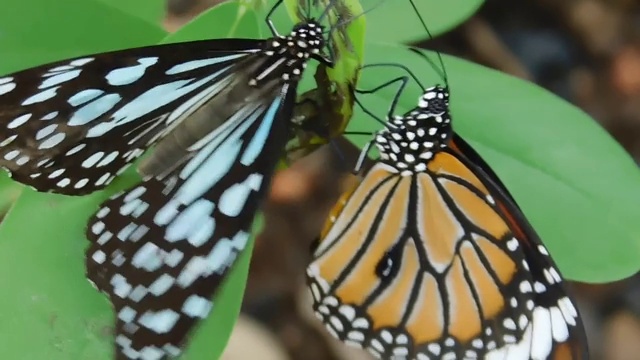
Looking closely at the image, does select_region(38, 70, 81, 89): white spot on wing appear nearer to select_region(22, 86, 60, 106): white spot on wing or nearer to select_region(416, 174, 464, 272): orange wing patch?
select_region(22, 86, 60, 106): white spot on wing

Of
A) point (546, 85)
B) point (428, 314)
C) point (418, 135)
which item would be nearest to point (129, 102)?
point (418, 135)

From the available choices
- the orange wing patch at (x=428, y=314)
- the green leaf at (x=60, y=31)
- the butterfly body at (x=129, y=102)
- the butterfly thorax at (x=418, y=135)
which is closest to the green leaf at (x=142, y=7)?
the green leaf at (x=60, y=31)

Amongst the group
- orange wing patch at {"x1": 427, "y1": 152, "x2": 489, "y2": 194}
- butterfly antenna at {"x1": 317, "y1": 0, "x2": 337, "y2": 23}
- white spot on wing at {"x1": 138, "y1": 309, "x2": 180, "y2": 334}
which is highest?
butterfly antenna at {"x1": 317, "y1": 0, "x2": 337, "y2": 23}

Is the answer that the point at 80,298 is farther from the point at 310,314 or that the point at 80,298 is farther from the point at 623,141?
the point at 623,141

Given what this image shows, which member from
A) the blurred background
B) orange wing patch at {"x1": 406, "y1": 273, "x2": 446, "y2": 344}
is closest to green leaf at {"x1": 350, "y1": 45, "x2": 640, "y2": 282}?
orange wing patch at {"x1": 406, "y1": 273, "x2": 446, "y2": 344}

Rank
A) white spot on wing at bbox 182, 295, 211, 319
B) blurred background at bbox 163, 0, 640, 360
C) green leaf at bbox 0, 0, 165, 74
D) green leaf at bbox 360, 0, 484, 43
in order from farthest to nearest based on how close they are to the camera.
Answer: blurred background at bbox 163, 0, 640, 360
green leaf at bbox 360, 0, 484, 43
green leaf at bbox 0, 0, 165, 74
white spot on wing at bbox 182, 295, 211, 319

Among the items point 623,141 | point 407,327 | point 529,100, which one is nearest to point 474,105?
point 529,100

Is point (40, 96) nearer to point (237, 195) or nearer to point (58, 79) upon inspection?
point (58, 79)
